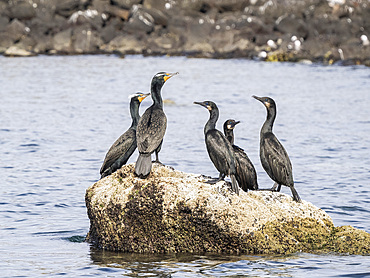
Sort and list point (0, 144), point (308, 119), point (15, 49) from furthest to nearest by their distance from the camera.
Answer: point (15, 49), point (308, 119), point (0, 144)

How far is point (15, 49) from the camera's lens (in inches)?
1992

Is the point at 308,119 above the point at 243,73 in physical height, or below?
below

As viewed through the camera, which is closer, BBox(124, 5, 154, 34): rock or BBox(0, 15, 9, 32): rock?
BBox(124, 5, 154, 34): rock

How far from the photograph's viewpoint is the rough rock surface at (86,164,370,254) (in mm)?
8242

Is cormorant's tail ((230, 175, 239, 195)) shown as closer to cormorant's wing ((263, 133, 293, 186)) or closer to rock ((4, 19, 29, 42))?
cormorant's wing ((263, 133, 293, 186))

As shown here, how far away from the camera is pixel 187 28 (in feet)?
176

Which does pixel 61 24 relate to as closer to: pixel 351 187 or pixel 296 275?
pixel 351 187

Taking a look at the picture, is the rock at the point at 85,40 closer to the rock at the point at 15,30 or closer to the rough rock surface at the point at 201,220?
the rock at the point at 15,30

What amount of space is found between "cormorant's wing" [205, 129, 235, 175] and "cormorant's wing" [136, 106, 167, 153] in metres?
0.66

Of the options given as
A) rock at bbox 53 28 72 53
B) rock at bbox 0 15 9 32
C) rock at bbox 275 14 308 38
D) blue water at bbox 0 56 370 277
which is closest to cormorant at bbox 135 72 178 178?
blue water at bbox 0 56 370 277

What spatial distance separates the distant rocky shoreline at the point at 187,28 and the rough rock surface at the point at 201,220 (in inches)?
1507

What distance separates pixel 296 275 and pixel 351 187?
5783 millimetres

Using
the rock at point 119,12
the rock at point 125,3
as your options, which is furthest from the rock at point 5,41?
the rock at point 125,3

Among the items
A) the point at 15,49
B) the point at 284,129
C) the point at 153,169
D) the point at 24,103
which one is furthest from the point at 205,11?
the point at 153,169
